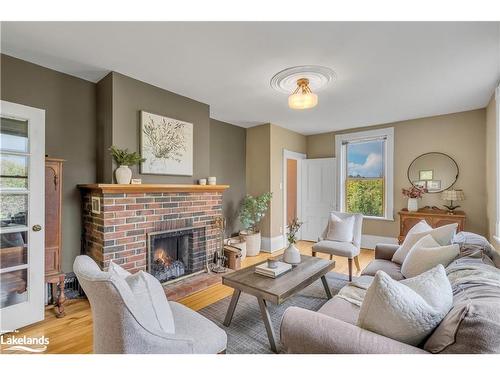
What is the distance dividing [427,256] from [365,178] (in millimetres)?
3049

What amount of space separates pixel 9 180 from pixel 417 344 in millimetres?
2952

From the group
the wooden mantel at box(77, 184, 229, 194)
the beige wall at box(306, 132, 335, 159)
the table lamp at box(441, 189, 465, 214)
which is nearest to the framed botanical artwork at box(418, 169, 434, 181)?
the table lamp at box(441, 189, 465, 214)

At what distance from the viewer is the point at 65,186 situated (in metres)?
2.57

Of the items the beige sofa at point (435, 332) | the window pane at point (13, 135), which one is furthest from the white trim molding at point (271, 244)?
the window pane at point (13, 135)

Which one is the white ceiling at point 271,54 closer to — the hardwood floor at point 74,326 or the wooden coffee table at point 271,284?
the wooden coffee table at point 271,284

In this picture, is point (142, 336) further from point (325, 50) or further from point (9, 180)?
point (325, 50)

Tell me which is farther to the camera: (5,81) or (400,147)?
(400,147)

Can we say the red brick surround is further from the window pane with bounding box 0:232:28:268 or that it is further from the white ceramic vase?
the white ceramic vase

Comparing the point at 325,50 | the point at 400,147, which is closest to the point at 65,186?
the point at 325,50

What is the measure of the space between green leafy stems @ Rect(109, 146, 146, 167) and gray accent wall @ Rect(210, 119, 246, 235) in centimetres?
172

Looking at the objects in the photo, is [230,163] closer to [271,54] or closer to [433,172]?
[271,54]

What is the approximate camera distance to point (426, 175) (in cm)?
404

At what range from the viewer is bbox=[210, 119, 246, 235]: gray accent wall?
4.26 metres

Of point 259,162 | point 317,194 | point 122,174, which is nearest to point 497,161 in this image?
point 317,194
